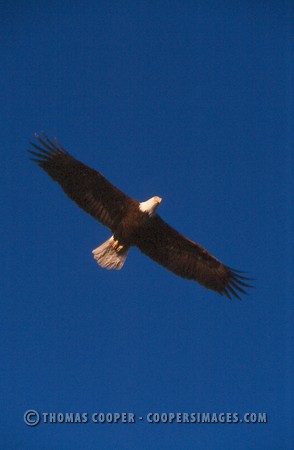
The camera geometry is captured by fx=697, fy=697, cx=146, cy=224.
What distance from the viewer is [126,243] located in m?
9.77

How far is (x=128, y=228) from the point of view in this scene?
955 cm

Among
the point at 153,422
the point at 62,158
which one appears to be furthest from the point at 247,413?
the point at 62,158

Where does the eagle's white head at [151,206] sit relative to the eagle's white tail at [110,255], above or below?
above

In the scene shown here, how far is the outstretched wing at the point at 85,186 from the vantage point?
9367mm

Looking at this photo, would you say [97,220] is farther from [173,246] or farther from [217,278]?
[217,278]

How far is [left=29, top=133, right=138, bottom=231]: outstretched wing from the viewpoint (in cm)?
937

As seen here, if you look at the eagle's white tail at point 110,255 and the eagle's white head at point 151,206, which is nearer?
the eagle's white head at point 151,206

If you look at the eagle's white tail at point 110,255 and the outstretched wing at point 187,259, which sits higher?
the outstretched wing at point 187,259

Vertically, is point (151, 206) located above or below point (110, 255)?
above

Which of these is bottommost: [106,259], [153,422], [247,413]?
[153,422]

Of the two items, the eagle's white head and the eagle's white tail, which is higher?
the eagle's white head

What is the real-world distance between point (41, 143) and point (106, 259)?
185cm

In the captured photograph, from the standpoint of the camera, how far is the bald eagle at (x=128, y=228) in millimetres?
9383

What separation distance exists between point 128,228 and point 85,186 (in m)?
0.82
